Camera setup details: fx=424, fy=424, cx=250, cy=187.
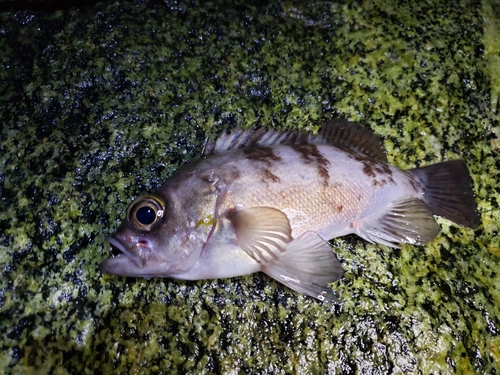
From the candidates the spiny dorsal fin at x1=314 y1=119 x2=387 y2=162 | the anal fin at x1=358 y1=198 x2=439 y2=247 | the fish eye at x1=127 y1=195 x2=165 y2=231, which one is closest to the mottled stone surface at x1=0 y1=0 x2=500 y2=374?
the anal fin at x1=358 y1=198 x2=439 y2=247

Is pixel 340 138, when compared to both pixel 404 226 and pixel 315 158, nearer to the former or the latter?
pixel 315 158

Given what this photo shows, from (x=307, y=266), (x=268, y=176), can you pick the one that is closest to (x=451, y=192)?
(x=307, y=266)

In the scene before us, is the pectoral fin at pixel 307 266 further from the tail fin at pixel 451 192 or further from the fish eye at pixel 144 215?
the tail fin at pixel 451 192

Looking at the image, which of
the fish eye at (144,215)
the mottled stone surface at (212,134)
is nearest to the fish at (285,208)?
the fish eye at (144,215)

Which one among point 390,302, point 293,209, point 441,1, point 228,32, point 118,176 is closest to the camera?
point 293,209

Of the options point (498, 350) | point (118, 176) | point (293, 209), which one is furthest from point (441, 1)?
point (118, 176)

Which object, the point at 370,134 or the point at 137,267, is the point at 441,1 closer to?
the point at 370,134

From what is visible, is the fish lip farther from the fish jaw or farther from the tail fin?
the tail fin
